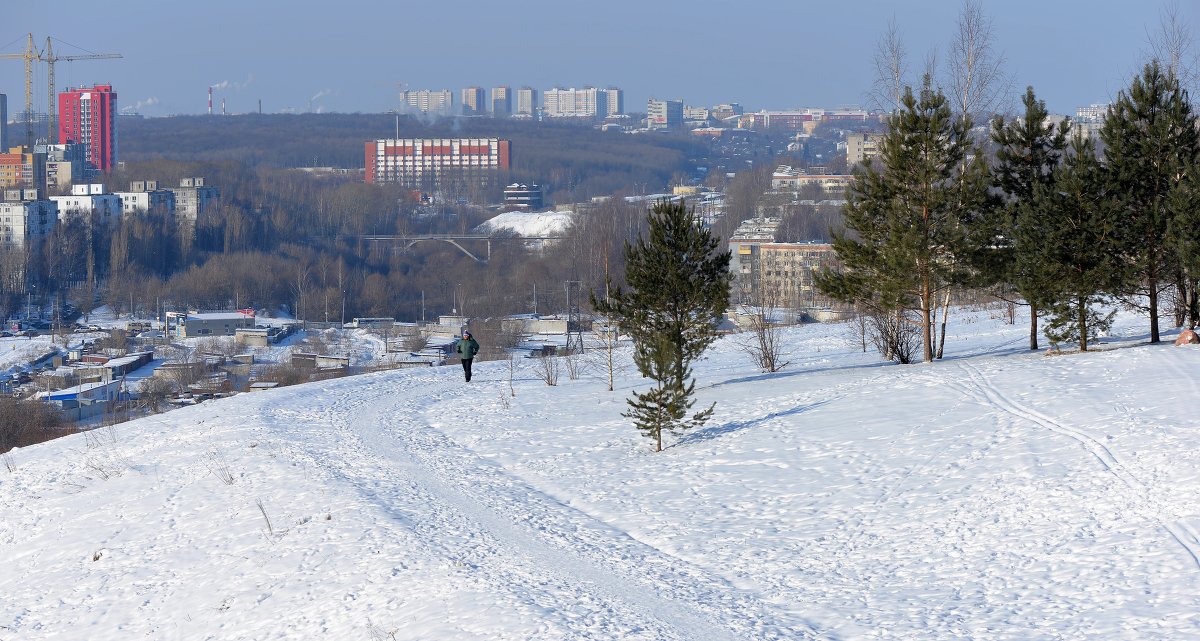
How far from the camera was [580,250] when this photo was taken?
83.6 meters

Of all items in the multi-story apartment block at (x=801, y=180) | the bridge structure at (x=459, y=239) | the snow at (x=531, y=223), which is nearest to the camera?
the multi-story apartment block at (x=801, y=180)

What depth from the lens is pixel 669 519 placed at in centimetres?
1223

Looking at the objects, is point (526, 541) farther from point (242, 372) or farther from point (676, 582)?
point (242, 372)

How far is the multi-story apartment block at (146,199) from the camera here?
97500 millimetres

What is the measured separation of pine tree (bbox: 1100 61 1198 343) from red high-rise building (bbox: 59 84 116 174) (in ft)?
495

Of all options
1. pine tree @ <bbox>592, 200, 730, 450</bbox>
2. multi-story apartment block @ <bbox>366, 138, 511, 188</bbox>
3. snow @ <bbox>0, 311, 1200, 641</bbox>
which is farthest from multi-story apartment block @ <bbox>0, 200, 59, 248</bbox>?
pine tree @ <bbox>592, 200, 730, 450</bbox>

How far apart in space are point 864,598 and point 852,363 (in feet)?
44.9

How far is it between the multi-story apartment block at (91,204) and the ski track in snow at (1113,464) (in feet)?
278

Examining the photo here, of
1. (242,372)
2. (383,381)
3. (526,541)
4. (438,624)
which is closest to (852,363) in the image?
(383,381)

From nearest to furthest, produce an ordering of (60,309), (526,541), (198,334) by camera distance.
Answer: (526,541) → (198,334) → (60,309)

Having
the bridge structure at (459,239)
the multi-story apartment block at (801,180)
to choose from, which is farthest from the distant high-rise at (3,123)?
the multi-story apartment block at (801,180)

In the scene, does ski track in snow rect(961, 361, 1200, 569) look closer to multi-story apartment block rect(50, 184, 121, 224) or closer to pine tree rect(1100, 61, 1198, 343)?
pine tree rect(1100, 61, 1198, 343)

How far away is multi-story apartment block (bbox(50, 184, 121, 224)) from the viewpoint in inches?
3547

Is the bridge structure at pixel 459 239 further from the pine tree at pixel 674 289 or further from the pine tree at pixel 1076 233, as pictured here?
the pine tree at pixel 674 289
